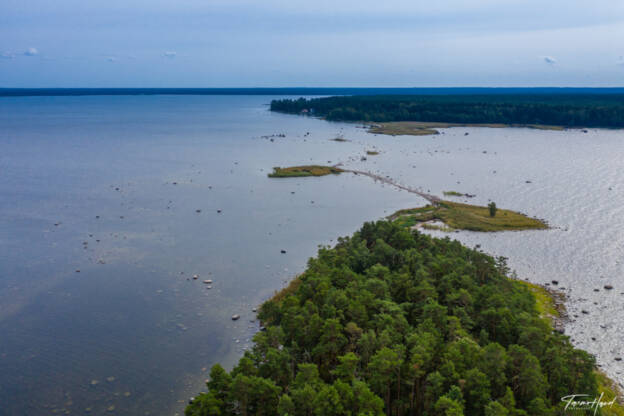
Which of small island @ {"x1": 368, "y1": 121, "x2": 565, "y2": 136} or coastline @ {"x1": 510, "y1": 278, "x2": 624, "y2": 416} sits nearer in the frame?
coastline @ {"x1": 510, "y1": 278, "x2": 624, "y2": 416}

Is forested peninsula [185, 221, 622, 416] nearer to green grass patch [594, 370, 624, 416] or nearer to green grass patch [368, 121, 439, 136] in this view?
green grass patch [594, 370, 624, 416]

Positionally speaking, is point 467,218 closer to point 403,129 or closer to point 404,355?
point 404,355

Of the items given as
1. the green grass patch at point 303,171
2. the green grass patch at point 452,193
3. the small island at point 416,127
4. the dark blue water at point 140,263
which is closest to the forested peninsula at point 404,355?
the dark blue water at point 140,263

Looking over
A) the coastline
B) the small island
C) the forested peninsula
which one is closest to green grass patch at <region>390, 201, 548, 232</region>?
the coastline

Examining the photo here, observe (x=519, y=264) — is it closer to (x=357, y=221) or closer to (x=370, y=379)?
(x=357, y=221)

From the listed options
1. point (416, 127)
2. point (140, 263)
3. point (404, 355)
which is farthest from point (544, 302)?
point (416, 127)

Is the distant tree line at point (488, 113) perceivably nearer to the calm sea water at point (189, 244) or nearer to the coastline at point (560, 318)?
the calm sea water at point (189, 244)
